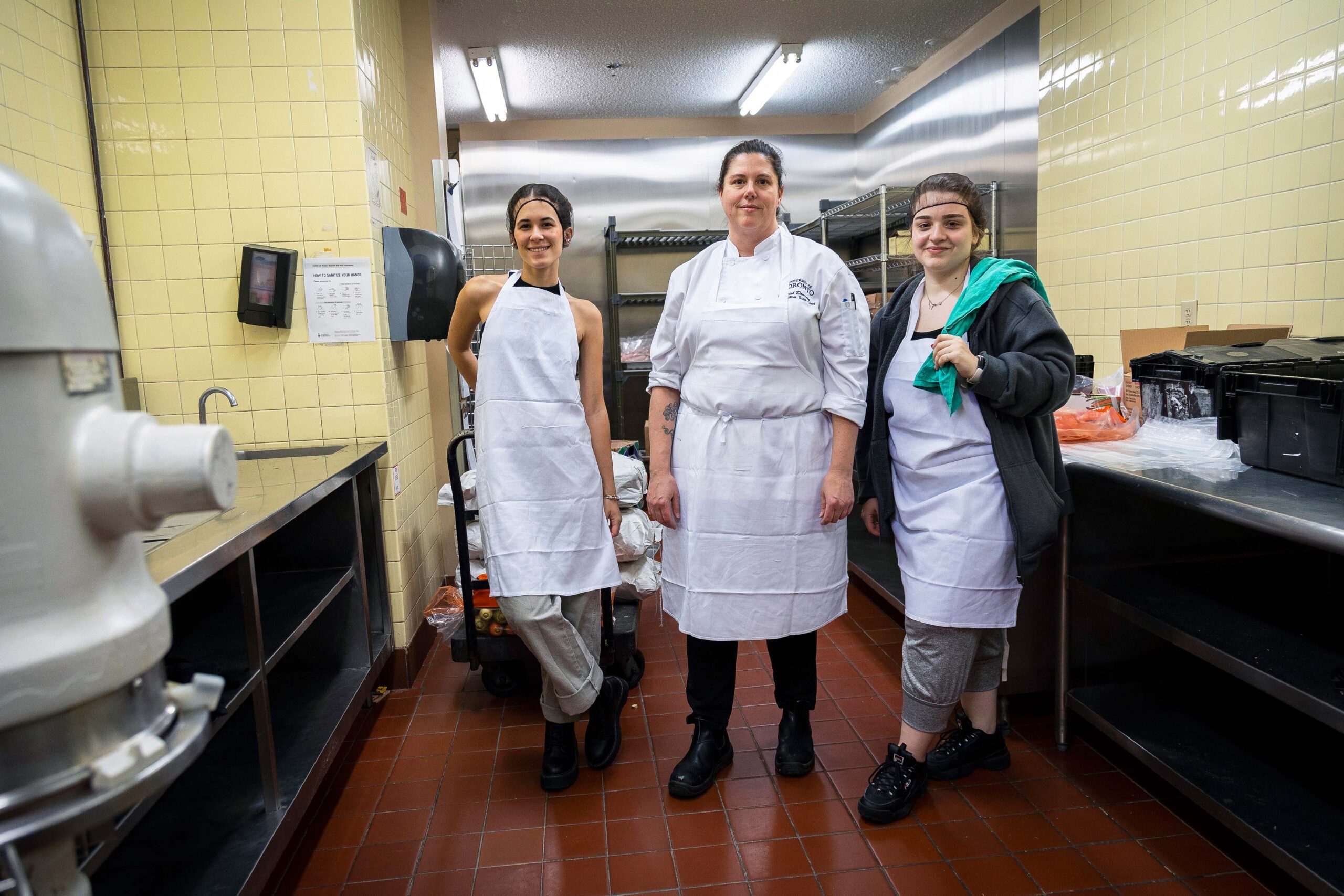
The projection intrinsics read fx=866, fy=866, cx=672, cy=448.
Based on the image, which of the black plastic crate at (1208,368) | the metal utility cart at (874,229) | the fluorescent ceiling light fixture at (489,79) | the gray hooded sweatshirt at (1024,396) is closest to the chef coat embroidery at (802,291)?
the gray hooded sweatshirt at (1024,396)

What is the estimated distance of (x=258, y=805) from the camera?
1.91m

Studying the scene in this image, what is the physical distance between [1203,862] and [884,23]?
430cm

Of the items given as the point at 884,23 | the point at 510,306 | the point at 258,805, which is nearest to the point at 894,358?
the point at 510,306

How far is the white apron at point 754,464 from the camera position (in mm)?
2121

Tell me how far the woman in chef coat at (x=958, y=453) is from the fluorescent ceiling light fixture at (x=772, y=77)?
134 inches

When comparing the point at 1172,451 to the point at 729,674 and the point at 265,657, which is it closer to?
the point at 729,674

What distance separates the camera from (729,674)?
7.63 ft

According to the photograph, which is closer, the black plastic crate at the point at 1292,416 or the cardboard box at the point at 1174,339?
the black plastic crate at the point at 1292,416

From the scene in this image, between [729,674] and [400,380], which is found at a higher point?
[400,380]

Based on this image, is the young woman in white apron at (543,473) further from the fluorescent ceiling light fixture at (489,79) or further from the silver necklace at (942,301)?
the fluorescent ceiling light fixture at (489,79)

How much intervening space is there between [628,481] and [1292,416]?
1956 mm

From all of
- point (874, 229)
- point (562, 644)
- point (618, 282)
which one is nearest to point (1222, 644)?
point (562, 644)

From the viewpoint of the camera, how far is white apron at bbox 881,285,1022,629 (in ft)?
6.66

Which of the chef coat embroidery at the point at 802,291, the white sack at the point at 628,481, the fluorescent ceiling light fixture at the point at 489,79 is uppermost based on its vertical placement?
the fluorescent ceiling light fixture at the point at 489,79
